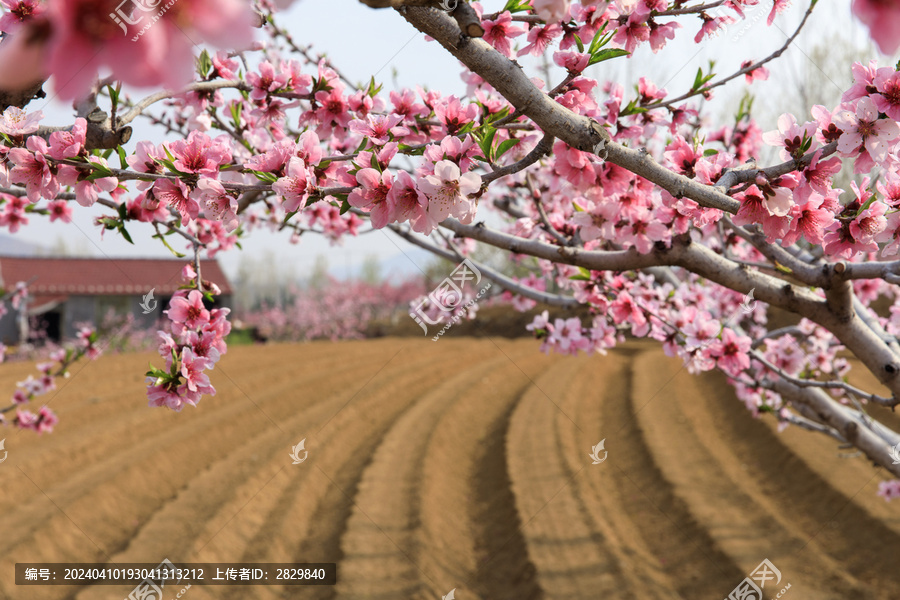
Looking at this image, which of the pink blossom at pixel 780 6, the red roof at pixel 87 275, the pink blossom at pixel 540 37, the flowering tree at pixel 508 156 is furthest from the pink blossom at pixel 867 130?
the red roof at pixel 87 275

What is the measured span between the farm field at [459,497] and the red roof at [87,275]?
15.1m

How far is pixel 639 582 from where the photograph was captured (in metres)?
4.32

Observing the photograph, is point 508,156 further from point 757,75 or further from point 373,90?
point 757,75

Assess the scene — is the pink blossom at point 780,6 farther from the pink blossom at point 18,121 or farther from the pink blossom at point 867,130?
the pink blossom at point 18,121

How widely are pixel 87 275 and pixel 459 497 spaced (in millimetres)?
23973

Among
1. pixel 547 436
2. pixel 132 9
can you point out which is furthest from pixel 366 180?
pixel 547 436

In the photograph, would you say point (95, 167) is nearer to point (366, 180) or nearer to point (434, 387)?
point (366, 180)

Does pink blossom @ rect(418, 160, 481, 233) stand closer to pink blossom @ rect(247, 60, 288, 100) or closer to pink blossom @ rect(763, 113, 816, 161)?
pink blossom @ rect(763, 113, 816, 161)

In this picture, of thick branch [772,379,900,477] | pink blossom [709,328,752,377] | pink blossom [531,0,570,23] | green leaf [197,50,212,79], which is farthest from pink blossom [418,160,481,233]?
thick branch [772,379,900,477]

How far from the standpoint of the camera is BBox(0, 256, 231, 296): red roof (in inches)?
876

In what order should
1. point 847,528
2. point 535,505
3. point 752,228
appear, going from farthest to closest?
point 535,505 → point 847,528 → point 752,228

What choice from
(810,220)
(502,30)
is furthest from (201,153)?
(810,220)

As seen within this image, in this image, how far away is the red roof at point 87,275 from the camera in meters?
22.2

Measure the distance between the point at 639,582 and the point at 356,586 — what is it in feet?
7.57
